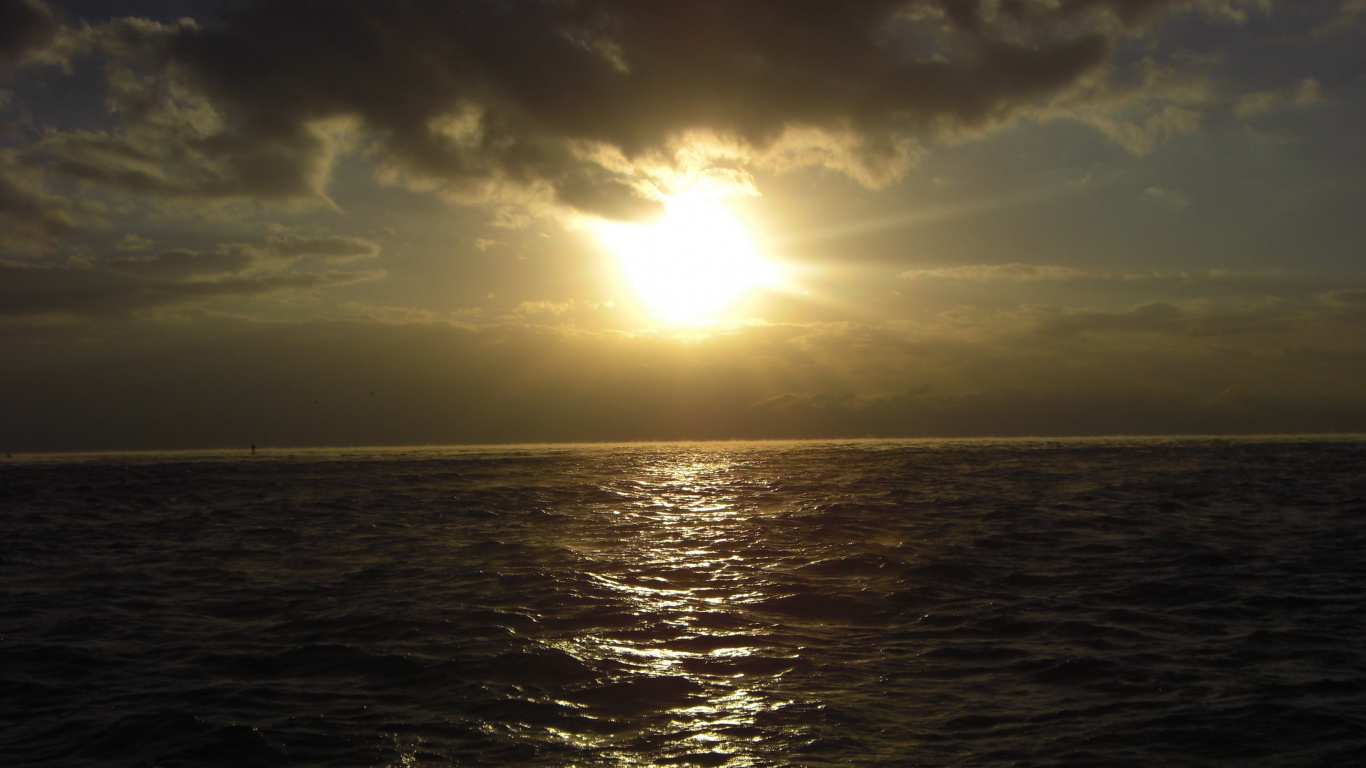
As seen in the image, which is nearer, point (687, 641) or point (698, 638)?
point (687, 641)

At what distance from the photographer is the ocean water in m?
10.6

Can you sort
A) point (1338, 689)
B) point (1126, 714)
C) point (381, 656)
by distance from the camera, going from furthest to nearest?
1. point (381, 656)
2. point (1338, 689)
3. point (1126, 714)

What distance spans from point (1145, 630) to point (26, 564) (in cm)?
3127

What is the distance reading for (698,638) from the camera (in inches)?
609

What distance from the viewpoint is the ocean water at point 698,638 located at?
10.6 meters

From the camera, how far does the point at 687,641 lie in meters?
15.3

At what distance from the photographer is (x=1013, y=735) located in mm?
10531

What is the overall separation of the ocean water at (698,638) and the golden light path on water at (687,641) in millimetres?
81

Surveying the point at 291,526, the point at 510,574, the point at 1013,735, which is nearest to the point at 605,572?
the point at 510,574

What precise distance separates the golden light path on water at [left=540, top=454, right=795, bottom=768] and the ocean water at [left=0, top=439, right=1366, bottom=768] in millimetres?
81

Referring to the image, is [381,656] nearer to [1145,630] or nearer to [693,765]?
[693,765]

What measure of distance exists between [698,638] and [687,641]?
285mm

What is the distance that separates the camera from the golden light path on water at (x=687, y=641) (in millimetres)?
10578

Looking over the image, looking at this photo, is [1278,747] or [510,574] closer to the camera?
[1278,747]
